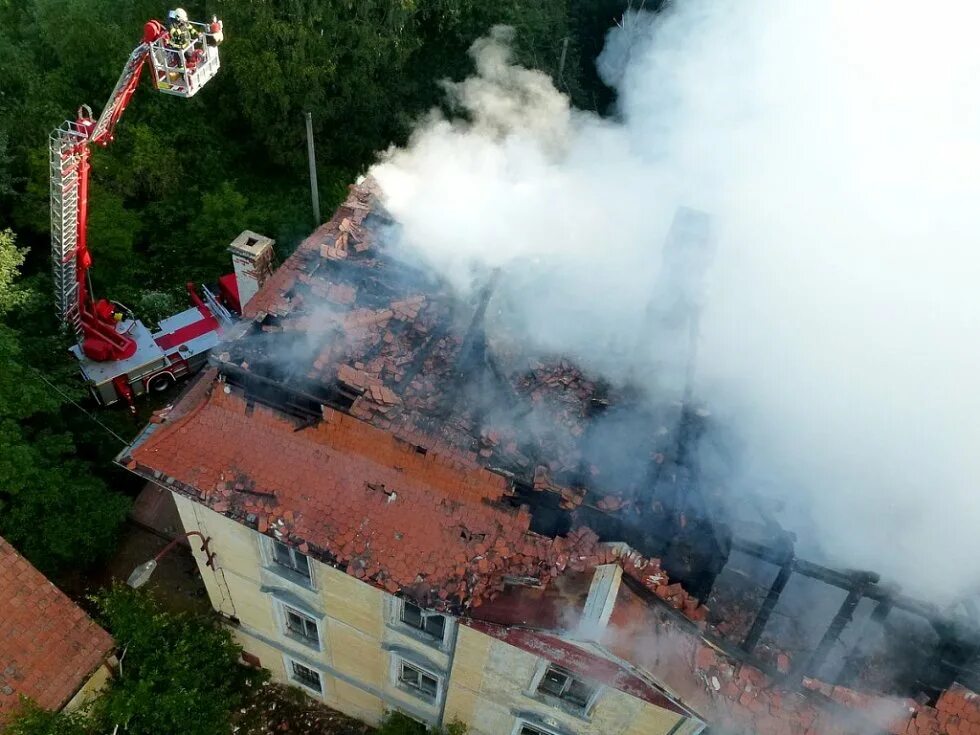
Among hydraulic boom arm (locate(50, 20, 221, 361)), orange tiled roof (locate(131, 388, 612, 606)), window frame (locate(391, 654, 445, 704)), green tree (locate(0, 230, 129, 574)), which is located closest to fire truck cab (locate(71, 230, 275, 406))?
hydraulic boom arm (locate(50, 20, 221, 361))

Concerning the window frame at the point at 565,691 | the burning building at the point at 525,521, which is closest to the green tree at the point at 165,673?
the burning building at the point at 525,521

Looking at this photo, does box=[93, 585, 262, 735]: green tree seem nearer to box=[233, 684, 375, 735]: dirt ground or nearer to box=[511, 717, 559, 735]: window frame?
box=[233, 684, 375, 735]: dirt ground

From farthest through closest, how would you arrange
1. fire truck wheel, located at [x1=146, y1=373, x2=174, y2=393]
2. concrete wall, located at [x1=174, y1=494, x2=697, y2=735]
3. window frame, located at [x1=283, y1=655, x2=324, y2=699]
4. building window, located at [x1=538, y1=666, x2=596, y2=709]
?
fire truck wheel, located at [x1=146, y1=373, x2=174, y2=393] < window frame, located at [x1=283, y1=655, x2=324, y2=699] < concrete wall, located at [x1=174, y1=494, x2=697, y2=735] < building window, located at [x1=538, y1=666, x2=596, y2=709]

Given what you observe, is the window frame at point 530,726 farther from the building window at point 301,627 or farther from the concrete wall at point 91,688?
the concrete wall at point 91,688

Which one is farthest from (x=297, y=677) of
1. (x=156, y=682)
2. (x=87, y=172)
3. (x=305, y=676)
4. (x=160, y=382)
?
(x=87, y=172)

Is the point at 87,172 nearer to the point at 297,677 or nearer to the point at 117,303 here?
the point at 117,303

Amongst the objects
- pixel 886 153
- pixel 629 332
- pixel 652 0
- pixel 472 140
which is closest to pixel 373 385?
pixel 629 332
